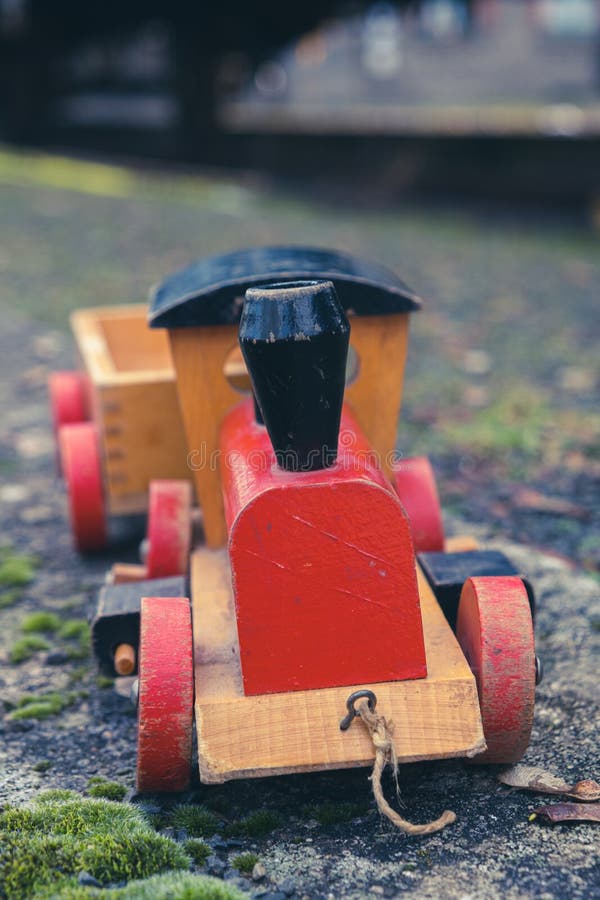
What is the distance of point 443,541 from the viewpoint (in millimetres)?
2711

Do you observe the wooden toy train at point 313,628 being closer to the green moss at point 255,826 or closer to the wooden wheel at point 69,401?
the green moss at point 255,826

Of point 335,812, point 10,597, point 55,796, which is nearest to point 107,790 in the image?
point 55,796

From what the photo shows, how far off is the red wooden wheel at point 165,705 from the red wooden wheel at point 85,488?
1155 millimetres

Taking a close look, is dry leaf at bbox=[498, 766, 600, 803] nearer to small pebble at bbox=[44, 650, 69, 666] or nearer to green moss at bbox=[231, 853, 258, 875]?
green moss at bbox=[231, 853, 258, 875]

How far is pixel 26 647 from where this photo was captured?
270 centimetres

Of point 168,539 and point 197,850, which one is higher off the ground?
point 168,539

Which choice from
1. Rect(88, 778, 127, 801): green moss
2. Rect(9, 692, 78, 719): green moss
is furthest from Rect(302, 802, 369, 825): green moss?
Rect(9, 692, 78, 719): green moss

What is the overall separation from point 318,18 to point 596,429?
9236 mm

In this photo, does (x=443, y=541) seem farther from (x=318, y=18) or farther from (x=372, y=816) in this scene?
(x=318, y=18)

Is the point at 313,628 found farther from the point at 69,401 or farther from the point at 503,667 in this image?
the point at 69,401

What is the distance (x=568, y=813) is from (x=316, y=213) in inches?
326

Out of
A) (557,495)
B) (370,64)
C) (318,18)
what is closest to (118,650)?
(557,495)

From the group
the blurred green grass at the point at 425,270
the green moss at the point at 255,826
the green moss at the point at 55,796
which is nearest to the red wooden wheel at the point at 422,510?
the green moss at the point at 255,826

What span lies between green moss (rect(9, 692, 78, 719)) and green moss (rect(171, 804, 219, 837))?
21.4 inches
